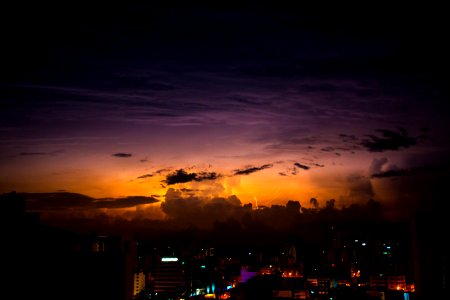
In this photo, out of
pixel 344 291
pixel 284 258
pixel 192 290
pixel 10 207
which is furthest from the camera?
pixel 284 258

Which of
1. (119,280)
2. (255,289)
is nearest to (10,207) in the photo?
(119,280)

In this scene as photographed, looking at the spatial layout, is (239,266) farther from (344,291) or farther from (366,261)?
(344,291)

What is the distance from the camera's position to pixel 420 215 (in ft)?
54.6

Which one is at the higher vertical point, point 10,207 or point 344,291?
point 10,207

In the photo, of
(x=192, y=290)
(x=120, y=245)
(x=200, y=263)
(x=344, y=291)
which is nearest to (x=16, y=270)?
(x=120, y=245)

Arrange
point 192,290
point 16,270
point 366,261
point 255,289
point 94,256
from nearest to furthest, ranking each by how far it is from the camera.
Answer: point 16,270
point 94,256
point 255,289
point 192,290
point 366,261

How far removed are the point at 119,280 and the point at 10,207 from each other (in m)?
5.37

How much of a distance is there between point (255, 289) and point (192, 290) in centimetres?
1193

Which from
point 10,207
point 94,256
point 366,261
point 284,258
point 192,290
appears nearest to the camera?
point 10,207

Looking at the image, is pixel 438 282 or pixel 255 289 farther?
pixel 255 289

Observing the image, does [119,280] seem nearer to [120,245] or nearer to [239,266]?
[120,245]

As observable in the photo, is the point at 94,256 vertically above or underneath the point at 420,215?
underneath

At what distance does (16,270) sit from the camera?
8.98 m

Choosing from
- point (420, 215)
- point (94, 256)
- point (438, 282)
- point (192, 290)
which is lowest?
point (192, 290)
